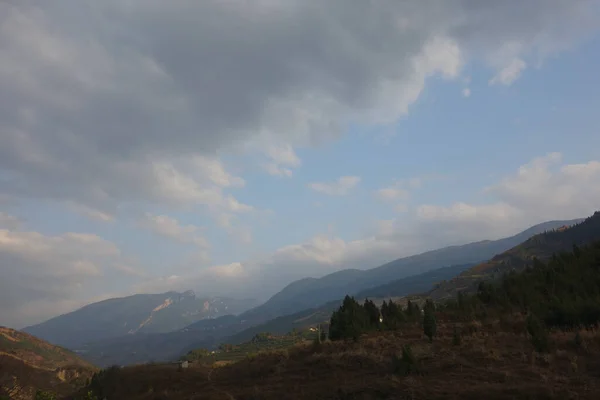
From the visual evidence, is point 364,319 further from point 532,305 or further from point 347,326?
point 532,305

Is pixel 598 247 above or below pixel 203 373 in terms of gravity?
above

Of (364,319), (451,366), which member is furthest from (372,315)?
(451,366)

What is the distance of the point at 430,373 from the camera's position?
85.0ft

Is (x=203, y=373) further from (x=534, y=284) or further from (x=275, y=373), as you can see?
(x=534, y=284)

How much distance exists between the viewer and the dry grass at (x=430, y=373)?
20.6m

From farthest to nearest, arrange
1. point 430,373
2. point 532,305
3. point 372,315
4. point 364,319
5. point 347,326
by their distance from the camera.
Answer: point 372,315 < point 364,319 < point 347,326 < point 532,305 < point 430,373

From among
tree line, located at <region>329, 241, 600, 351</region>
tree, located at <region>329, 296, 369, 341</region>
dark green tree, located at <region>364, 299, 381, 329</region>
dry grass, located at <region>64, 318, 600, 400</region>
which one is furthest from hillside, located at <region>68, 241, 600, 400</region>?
dark green tree, located at <region>364, 299, 381, 329</region>

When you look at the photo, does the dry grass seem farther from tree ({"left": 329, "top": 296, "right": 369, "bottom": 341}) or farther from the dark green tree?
the dark green tree

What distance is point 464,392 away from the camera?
A: 20656 mm

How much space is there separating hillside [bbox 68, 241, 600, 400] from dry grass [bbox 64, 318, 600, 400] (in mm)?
58

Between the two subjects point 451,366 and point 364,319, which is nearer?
point 451,366

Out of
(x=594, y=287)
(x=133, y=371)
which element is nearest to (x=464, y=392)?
(x=594, y=287)

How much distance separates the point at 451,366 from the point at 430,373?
181 cm

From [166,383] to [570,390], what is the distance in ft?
154
